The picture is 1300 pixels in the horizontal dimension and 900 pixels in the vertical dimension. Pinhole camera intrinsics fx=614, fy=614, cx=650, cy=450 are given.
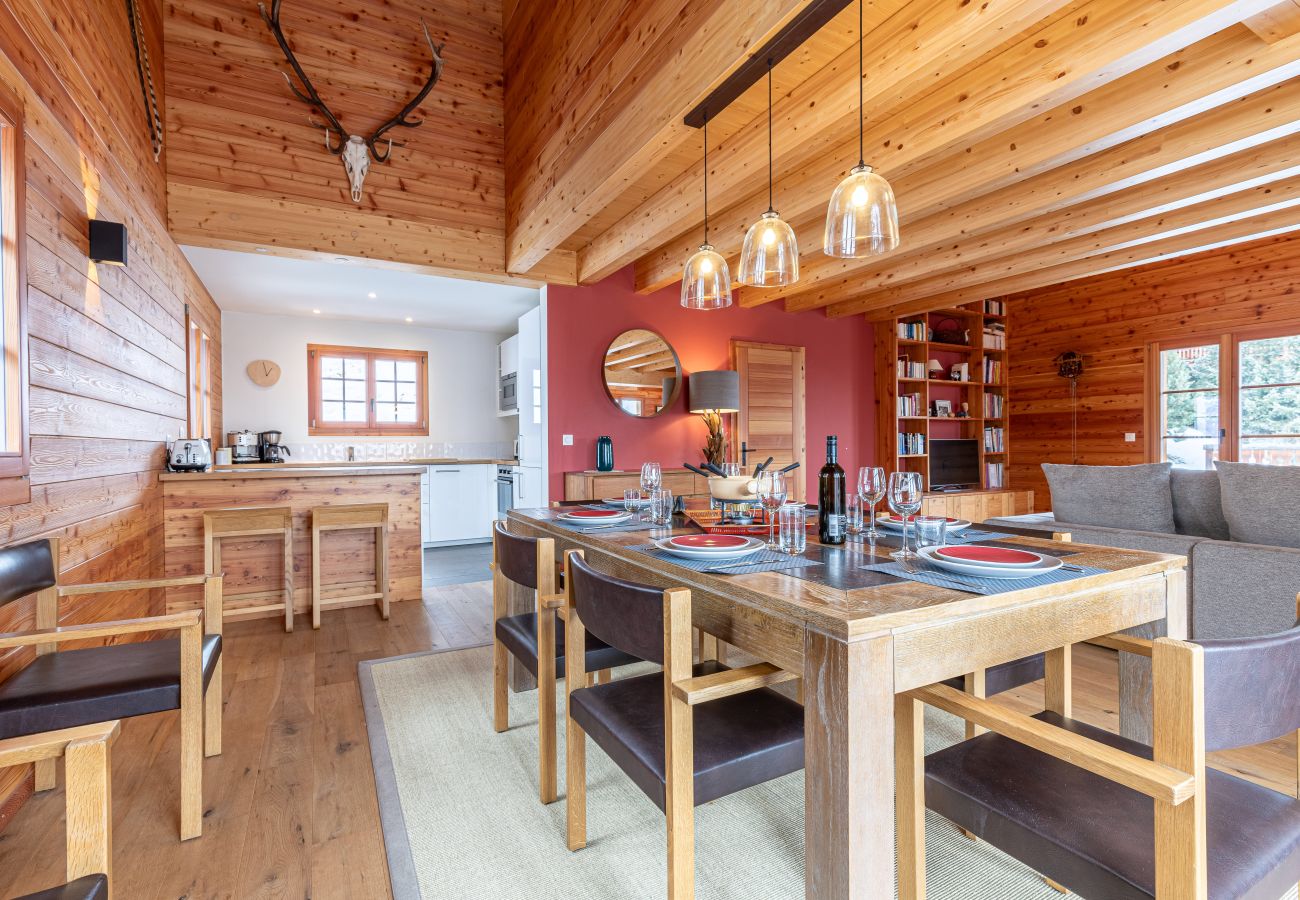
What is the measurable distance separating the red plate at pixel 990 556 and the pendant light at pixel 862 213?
0.97 metres

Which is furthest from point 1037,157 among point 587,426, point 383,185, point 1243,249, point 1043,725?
point 1243,249

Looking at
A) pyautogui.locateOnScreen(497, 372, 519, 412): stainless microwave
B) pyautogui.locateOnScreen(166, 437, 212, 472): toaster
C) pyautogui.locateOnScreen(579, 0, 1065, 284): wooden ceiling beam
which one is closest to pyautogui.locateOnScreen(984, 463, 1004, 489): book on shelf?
pyautogui.locateOnScreen(579, 0, 1065, 284): wooden ceiling beam

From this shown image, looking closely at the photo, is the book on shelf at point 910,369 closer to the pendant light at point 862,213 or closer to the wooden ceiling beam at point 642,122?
the wooden ceiling beam at point 642,122

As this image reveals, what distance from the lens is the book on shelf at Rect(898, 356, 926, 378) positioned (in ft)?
22.0

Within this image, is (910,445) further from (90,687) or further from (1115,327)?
(90,687)

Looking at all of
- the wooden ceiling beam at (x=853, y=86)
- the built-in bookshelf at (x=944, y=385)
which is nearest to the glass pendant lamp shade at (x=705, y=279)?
the wooden ceiling beam at (x=853, y=86)

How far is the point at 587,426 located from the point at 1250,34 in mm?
4234

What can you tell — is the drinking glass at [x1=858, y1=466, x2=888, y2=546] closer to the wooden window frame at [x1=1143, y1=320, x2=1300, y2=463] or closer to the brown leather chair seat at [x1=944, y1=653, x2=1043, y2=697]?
the brown leather chair seat at [x1=944, y1=653, x2=1043, y2=697]

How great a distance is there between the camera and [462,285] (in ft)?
17.2

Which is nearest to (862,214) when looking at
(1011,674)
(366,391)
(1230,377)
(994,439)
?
(1011,674)

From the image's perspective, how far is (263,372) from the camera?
249 inches

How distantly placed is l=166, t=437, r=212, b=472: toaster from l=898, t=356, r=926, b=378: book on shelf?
626cm

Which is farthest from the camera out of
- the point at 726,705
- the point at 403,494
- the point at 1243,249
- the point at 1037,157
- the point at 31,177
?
the point at 1243,249

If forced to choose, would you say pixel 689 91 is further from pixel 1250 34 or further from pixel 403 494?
pixel 403 494
